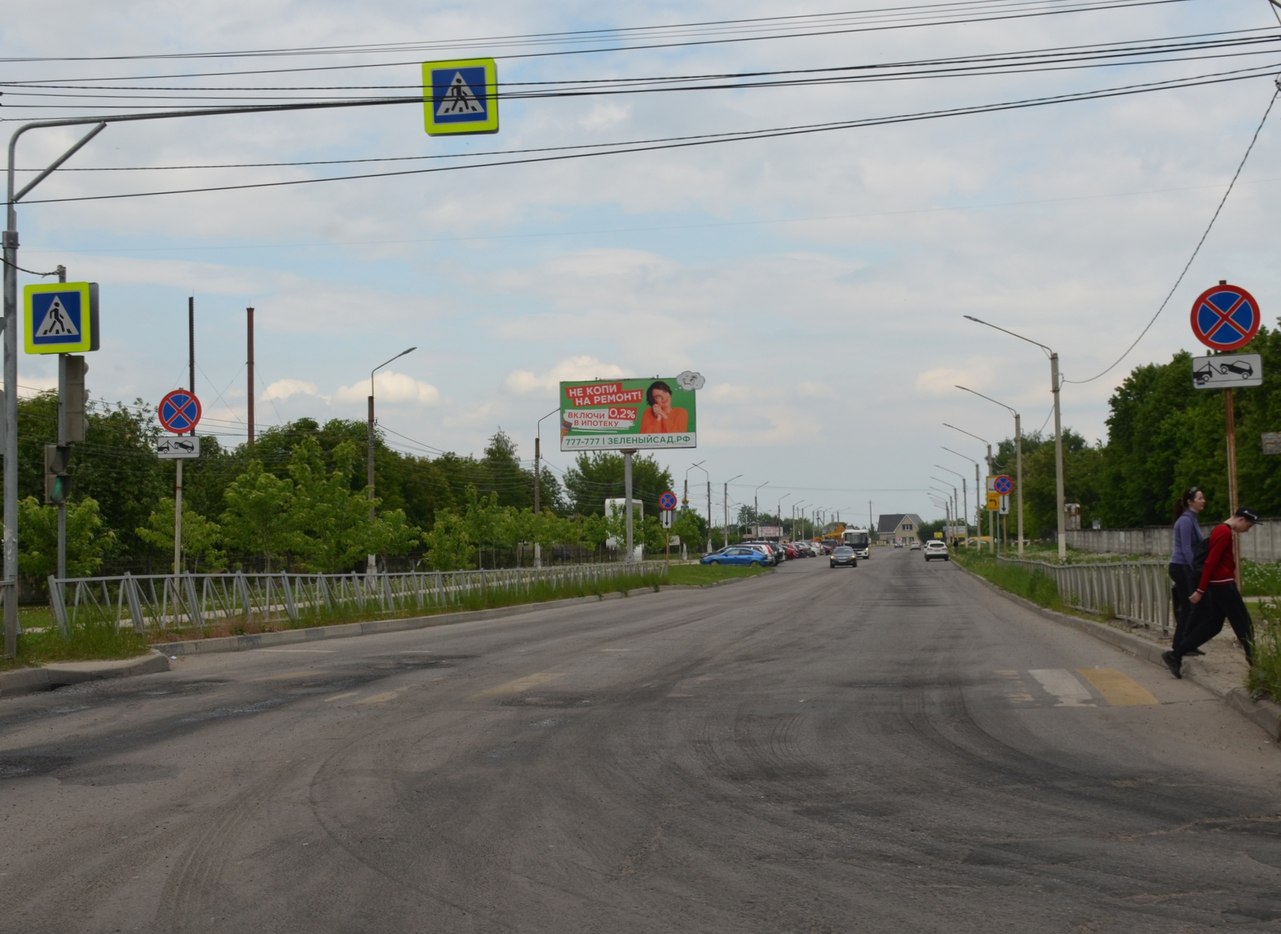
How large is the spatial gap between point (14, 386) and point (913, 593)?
98.8 ft

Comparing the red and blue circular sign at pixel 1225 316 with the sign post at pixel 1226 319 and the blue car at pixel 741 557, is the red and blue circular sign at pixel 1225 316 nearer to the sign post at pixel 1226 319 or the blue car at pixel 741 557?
the sign post at pixel 1226 319

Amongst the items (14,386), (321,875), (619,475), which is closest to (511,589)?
(14,386)

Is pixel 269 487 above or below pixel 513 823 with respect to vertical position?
above

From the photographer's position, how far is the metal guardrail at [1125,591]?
16781 millimetres

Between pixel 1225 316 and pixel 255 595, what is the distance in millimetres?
15780

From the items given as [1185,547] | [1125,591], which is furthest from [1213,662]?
[1125,591]

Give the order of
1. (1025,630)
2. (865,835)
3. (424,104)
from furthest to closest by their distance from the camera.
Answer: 1. (1025,630)
2. (424,104)
3. (865,835)

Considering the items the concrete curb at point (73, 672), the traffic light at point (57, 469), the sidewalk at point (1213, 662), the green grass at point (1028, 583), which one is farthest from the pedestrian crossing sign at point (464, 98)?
the green grass at point (1028, 583)

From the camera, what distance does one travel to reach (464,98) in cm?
1410

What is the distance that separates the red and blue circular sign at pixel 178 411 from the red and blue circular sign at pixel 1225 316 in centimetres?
1480

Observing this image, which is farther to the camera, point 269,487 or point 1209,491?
point 1209,491

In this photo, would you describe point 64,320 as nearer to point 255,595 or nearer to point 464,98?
point 464,98

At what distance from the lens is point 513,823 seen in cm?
686

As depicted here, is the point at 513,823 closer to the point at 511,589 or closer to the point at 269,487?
the point at 511,589
